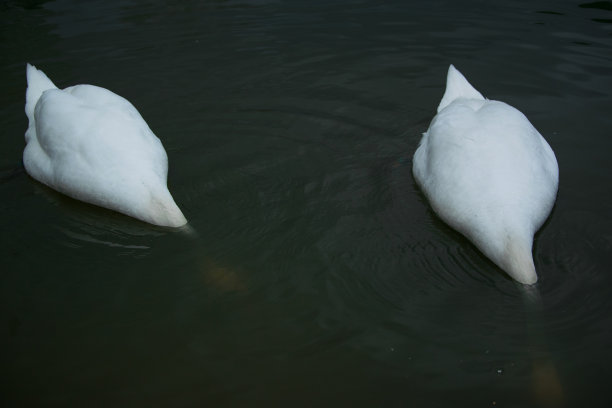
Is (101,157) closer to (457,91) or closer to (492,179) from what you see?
(492,179)

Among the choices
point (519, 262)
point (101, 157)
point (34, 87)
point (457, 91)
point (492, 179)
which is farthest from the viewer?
point (34, 87)

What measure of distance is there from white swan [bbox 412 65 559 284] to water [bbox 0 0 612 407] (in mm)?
181

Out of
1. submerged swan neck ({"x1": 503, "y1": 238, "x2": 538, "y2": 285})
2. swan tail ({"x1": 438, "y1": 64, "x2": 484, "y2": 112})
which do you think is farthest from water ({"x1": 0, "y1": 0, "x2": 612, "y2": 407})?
swan tail ({"x1": 438, "y1": 64, "x2": 484, "y2": 112})

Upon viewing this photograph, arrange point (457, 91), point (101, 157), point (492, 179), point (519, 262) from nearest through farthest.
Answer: point (519, 262) < point (492, 179) < point (101, 157) < point (457, 91)

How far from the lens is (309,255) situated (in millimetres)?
4402

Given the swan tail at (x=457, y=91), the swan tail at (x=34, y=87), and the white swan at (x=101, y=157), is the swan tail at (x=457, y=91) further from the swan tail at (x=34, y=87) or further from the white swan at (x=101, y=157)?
the swan tail at (x=34, y=87)

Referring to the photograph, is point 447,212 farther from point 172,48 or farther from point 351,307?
point 172,48

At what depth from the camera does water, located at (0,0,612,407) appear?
3424 millimetres

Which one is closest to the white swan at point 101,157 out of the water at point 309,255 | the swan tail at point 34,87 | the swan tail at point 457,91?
the water at point 309,255

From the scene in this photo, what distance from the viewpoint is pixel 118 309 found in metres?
3.99

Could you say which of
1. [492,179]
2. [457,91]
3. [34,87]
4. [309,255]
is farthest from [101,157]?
[457,91]

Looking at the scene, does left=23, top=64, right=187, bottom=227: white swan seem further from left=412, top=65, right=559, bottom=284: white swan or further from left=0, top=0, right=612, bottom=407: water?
left=412, top=65, right=559, bottom=284: white swan

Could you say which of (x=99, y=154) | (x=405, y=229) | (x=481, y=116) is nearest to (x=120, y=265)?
(x=99, y=154)

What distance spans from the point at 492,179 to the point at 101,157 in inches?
114
